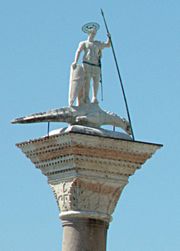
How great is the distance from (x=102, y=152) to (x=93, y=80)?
6.67ft

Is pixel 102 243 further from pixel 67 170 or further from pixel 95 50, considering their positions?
Result: pixel 95 50

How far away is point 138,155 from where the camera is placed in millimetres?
20250

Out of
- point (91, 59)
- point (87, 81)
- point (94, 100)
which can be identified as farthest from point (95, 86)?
point (91, 59)

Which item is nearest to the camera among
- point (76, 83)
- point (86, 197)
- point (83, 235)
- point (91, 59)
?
point (83, 235)

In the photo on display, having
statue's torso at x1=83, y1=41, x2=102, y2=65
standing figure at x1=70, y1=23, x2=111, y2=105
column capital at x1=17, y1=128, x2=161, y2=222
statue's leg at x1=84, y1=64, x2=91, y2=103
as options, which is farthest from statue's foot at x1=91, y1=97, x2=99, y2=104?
column capital at x1=17, y1=128, x2=161, y2=222

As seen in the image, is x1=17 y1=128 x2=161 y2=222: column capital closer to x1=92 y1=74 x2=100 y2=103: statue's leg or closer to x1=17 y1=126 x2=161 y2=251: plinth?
x1=17 y1=126 x2=161 y2=251: plinth

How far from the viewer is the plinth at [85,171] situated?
1961 centimetres

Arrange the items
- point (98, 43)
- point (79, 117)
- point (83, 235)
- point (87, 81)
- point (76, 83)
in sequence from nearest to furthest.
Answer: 1. point (83, 235)
2. point (79, 117)
3. point (76, 83)
4. point (87, 81)
5. point (98, 43)

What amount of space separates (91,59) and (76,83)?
0.80 m

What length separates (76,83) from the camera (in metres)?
20.7

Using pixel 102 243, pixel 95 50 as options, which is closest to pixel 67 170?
pixel 102 243

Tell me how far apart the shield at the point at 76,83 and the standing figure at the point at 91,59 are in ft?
0.22

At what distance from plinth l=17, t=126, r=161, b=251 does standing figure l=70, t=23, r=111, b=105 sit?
48.0 inches

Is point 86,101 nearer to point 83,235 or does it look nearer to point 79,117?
point 79,117
